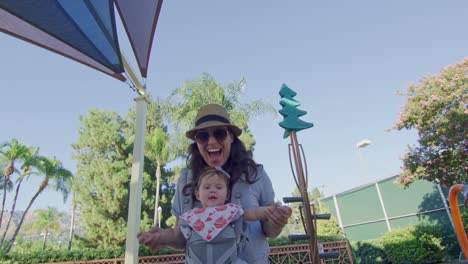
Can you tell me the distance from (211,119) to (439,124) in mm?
7172

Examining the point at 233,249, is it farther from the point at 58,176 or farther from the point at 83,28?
the point at 58,176

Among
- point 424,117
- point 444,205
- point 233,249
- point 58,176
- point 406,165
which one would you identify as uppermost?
point 58,176

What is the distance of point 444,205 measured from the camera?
9469mm

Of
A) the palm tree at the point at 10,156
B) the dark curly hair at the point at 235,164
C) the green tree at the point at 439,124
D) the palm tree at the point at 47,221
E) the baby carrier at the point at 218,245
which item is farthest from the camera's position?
the palm tree at the point at 47,221

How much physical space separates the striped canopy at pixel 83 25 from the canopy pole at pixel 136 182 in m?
0.27

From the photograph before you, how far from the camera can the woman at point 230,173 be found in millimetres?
1028

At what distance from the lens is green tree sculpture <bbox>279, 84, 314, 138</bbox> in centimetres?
169

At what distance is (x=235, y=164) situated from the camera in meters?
1.22

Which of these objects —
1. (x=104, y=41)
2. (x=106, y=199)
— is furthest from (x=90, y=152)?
(x=104, y=41)

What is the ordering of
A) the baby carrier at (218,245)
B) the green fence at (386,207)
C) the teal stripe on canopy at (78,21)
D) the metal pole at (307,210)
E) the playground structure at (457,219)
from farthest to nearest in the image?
the green fence at (386,207), the teal stripe on canopy at (78,21), the metal pole at (307,210), the playground structure at (457,219), the baby carrier at (218,245)

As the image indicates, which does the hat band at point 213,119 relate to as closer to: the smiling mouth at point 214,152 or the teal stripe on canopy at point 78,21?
the smiling mouth at point 214,152

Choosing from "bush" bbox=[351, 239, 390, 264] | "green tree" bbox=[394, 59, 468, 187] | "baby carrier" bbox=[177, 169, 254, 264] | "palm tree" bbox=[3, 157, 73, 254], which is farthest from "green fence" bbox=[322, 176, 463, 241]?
"palm tree" bbox=[3, 157, 73, 254]

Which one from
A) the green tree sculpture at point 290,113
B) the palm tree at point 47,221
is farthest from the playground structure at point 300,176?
the palm tree at point 47,221

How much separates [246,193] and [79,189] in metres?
16.4
